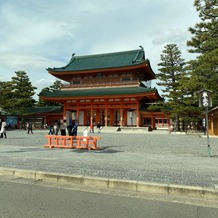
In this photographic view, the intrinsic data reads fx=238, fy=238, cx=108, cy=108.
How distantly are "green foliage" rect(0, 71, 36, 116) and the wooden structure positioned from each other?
15.5 feet

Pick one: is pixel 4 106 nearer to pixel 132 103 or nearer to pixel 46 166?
pixel 132 103

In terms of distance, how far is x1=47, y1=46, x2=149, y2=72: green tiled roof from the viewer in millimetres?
41794

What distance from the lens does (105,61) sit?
44.9 m

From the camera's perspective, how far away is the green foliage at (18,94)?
142ft

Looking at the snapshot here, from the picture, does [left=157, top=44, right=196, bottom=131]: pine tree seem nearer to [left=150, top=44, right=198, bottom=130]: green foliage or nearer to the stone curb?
[left=150, top=44, right=198, bottom=130]: green foliage

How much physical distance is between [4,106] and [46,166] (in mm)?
38514

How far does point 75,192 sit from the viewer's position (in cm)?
574

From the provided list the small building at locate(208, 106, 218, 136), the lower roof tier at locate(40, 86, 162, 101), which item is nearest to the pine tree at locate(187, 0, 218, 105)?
the small building at locate(208, 106, 218, 136)

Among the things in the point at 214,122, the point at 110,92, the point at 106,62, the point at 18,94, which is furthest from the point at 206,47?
the point at 18,94

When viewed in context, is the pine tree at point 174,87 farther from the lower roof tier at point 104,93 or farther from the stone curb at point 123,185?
the stone curb at point 123,185

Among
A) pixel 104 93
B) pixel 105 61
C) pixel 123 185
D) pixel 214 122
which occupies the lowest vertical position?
pixel 123 185

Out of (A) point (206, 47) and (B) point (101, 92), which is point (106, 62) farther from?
(A) point (206, 47)

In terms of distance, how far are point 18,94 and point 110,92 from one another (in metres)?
18.4

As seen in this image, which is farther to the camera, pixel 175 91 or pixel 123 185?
pixel 175 91
